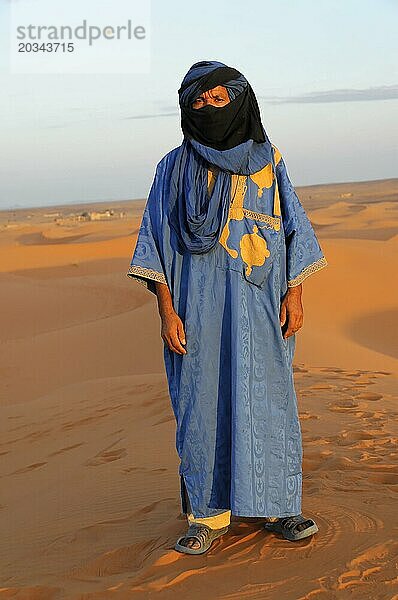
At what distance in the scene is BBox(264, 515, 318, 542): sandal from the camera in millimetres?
4057

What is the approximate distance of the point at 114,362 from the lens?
1016 centimetres

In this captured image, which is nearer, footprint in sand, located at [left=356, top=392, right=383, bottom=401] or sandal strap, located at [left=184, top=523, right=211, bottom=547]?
sandal strap, located at [left=184, top=523, right=211, bottom=547]

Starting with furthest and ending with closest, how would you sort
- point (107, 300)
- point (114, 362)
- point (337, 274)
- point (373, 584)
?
point (337, 274), point (107, 300), point (114, 362), point (373, 584)

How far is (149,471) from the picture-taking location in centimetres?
556

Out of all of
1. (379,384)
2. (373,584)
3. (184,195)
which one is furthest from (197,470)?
(379,384)

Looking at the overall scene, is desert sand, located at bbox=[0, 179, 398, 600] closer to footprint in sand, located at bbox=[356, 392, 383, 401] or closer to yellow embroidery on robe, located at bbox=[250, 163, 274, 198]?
footprint in sand, located at bbox=[356, 392, 383, 401]

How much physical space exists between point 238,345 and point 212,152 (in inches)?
32.4

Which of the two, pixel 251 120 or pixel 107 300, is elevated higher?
pixel 251 120

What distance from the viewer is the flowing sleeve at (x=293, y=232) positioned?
4.09 metres

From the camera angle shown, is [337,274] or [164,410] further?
[337,274]

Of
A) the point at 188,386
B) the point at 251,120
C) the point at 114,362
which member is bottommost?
the point at 114,362

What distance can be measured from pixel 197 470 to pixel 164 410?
3056 mm

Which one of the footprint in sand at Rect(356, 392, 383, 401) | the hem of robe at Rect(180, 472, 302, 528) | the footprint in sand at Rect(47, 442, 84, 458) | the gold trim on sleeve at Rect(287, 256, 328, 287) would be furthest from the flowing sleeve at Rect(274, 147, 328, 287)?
the footprint in sand at Rect(356, 392, 383, 401)

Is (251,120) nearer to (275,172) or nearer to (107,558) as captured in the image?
(275,172)
